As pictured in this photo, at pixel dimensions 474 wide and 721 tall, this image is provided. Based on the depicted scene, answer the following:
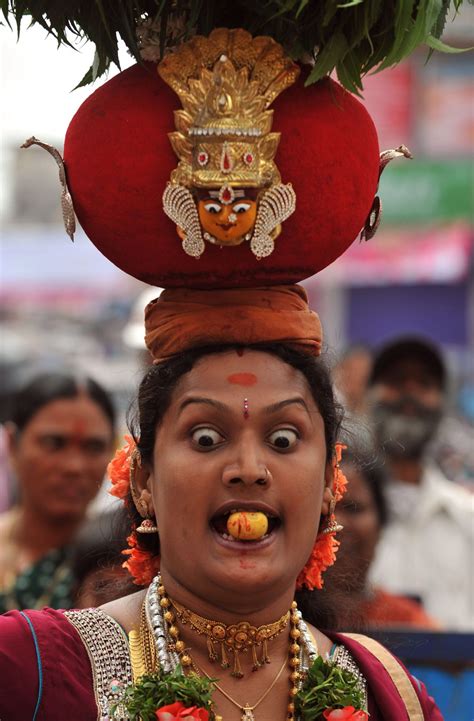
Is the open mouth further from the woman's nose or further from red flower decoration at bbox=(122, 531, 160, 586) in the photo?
red flower decoration at bbox=(122, 531, 160, 586)

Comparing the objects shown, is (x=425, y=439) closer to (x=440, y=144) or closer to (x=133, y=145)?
(x=133, y=145)

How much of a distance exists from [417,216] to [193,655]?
15.1 m

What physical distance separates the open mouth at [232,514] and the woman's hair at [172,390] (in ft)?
0.96

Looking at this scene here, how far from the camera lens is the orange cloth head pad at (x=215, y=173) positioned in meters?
2.98

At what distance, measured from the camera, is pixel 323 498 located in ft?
10.9

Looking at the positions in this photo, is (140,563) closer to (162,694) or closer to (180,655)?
(180,655)

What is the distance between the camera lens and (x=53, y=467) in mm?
5656

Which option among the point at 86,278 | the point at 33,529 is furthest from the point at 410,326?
the point at 33,529

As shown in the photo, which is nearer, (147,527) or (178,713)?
(178,713)

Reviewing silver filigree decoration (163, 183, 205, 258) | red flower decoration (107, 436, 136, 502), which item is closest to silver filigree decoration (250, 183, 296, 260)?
silver filigree decoration (163, 183, 205, 258)

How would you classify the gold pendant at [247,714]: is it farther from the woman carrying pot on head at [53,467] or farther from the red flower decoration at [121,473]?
the woman carrying pot on head at [53,467]

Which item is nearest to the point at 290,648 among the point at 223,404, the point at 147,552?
the point at 147,552

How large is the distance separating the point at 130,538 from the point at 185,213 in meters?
0.89

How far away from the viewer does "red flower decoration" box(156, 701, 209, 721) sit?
294 centimetres
